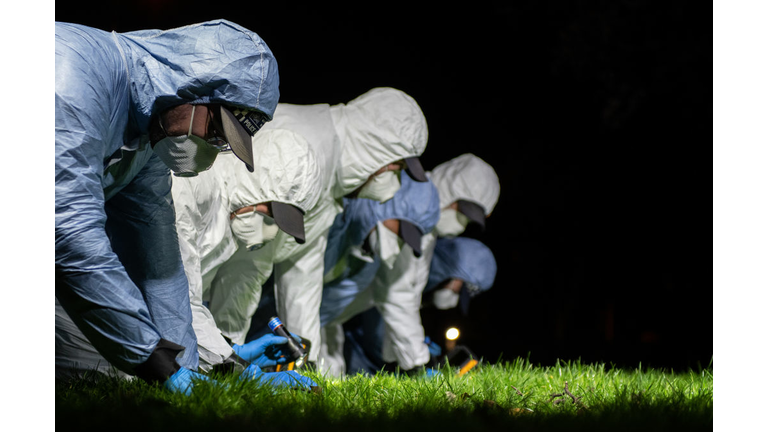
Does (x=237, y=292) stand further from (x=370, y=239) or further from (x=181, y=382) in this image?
(x=181, y=382)

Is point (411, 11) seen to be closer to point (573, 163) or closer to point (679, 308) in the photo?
point (573, 163)

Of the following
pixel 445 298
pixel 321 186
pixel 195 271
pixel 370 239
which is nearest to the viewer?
pixel 195 271

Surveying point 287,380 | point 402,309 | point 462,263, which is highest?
point 287,380

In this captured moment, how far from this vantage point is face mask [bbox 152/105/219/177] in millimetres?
2633

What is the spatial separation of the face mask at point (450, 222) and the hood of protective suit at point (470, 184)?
72mm

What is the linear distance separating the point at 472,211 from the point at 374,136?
141 centimetres

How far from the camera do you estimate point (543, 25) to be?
5.72 m

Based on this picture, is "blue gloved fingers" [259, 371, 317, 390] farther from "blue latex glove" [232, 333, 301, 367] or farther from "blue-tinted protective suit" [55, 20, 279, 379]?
"blue latex glove" [232, 333, 301, 367]

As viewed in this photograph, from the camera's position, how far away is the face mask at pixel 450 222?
20.9ft

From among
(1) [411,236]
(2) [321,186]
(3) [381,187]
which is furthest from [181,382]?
(1) [411,236]

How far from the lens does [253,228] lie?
167 inches

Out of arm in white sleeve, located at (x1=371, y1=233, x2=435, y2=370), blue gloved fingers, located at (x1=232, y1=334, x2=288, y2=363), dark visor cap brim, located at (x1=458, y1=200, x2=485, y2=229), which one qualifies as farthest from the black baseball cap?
dark visor cap brim, located at (x1=458, y1=200, x2=485, y2=229)

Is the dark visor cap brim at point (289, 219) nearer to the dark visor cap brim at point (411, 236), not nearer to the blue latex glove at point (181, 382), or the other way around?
the dark visor cap brim at point (411, 236)

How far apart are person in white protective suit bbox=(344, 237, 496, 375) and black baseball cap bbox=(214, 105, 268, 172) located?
12.8ft
